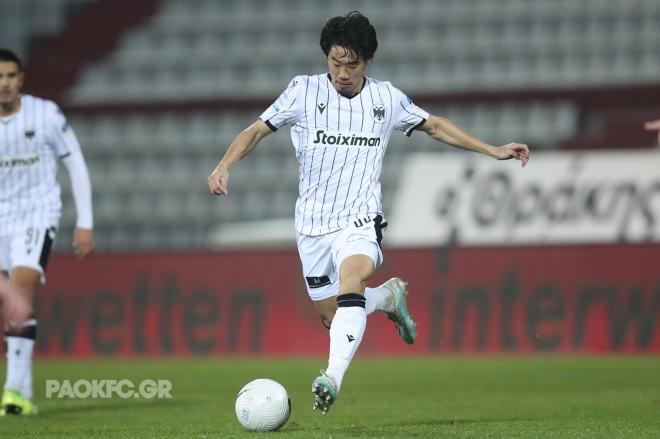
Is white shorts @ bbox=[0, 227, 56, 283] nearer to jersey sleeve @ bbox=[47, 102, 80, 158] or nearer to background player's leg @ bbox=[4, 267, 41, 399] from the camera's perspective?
background player's leg @ bbox=[4, 267, 41, 399]

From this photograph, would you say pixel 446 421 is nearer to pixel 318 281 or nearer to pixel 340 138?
pixel 318 281

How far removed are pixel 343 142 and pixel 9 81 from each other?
2.42m

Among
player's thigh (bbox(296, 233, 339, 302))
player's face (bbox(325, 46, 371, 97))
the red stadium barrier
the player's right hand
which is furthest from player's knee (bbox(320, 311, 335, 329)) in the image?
the red stadium barrier

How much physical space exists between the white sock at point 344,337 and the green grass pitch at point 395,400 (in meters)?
Result: 0.34

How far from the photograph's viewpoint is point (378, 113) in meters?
7.26

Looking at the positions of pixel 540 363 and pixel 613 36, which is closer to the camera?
pixel 540 363

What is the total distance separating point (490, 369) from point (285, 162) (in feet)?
23.1

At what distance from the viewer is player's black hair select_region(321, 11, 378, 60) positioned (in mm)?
6863

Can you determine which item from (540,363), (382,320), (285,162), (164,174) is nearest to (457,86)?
(285,162)

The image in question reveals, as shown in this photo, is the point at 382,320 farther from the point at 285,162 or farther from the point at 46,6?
the point at 46,6

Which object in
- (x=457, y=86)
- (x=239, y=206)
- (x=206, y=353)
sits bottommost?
(x=206, y=353)

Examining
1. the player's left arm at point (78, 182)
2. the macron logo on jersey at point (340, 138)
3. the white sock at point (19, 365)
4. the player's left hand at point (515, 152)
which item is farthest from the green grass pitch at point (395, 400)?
the macron logo on jersey at point (340, 138)

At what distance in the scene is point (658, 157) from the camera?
1485 centimetres

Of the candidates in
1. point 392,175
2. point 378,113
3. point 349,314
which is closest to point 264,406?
point 349,314
